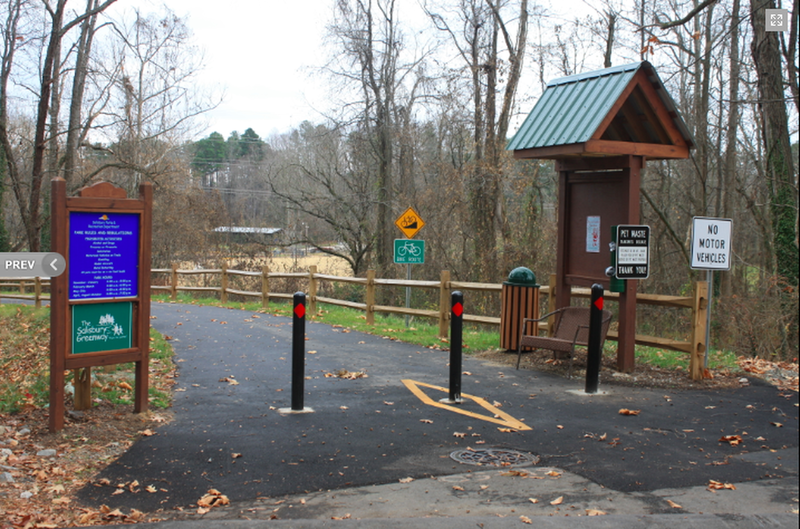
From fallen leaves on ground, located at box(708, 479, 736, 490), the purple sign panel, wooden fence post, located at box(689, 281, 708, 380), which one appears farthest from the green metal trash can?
the purple sign panel

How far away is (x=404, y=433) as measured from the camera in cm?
654

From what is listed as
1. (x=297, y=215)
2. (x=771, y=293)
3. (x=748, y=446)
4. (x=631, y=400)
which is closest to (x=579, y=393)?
(x=631, y=400)

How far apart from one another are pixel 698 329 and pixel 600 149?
104 inches

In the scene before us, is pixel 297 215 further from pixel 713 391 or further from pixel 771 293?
pixel 713 391

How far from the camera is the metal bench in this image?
9430 millimetres

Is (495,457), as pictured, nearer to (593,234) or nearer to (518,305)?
(518,305)

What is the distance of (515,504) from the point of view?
473 cm

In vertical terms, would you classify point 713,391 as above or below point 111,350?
below

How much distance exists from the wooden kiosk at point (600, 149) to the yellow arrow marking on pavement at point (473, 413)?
2.65 metres

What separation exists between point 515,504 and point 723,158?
2429 cm

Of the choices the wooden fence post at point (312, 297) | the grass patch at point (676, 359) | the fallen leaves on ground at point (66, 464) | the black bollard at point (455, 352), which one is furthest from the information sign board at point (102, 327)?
the wooden fence post at point (312, 297)

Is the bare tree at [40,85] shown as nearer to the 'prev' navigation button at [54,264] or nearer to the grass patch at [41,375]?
the grass patch at [41,375]

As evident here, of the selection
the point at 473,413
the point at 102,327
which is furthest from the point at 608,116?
the point at 102,327

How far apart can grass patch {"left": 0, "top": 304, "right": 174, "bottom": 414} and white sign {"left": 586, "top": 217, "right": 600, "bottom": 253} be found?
243 inches
